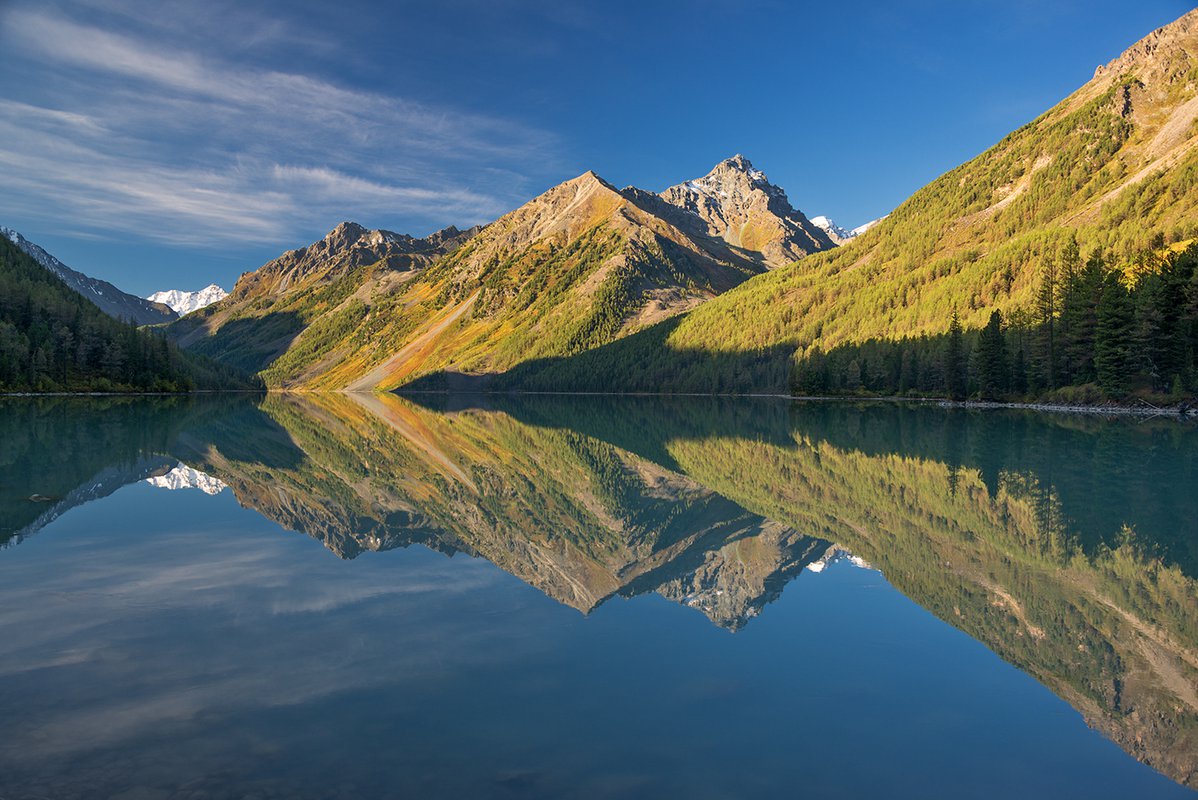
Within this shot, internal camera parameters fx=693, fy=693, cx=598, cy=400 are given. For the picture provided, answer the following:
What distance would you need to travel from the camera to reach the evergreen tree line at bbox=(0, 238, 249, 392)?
126062 millimetres

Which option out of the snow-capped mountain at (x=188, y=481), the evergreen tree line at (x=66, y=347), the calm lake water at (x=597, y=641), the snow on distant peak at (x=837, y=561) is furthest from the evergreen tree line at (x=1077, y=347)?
the evergreen tree line at (x=66, y=347)

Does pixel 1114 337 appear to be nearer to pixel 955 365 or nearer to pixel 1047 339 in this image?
pixel 1047 339

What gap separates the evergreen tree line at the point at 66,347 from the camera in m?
126

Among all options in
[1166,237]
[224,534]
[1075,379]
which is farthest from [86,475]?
[1166,237]

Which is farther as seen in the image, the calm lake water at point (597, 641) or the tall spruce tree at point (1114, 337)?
the tall spruce tree at point (1114, 337)

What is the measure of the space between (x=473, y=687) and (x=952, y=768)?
7.12 m

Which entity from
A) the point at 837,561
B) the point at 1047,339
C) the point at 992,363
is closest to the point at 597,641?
the point at 837,561

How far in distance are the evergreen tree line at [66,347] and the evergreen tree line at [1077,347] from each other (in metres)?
160

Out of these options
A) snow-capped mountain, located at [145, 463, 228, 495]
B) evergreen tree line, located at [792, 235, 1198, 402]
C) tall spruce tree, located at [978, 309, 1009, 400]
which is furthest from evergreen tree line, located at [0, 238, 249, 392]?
tall spruce tree, located at [978, 309, 1009, 400]

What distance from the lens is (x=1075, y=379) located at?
103m

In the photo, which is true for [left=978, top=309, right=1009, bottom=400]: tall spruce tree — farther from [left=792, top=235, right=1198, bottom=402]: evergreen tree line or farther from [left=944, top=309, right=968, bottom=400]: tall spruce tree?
[left=944, top=309, right=968, bottom=400]: tall spruce tree

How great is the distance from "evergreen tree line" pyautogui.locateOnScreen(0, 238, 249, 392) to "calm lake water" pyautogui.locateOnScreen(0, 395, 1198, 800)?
121042 mm

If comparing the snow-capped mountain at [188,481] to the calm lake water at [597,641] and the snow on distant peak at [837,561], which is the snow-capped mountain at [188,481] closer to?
the calm lake water at [597,641]

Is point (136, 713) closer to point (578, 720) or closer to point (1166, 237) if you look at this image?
point (578, 720)
